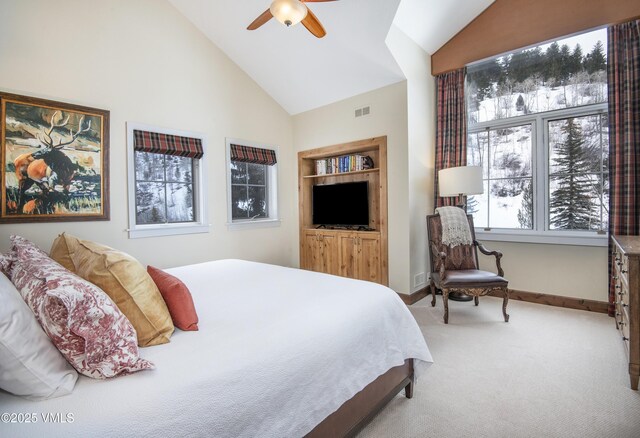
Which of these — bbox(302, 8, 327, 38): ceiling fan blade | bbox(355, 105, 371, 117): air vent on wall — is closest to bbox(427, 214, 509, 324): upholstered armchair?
bbox(355, 105, 371, 117): air vent on wall

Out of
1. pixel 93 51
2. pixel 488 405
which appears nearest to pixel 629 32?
pixel 488 405

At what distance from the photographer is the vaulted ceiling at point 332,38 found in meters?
3.28

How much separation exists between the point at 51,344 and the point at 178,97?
10.9 feet

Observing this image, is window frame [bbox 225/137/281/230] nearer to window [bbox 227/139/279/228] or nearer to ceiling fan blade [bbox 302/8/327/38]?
window [bbox 227/139/279/228]

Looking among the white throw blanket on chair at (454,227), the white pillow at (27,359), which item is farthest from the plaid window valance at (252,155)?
the white pillow at (27,359)

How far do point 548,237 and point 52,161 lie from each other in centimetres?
519

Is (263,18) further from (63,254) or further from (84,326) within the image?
(84,326)

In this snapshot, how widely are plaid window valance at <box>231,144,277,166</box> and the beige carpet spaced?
304cm

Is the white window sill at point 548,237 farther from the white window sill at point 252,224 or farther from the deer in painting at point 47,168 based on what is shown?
the deer in painting at point 47,168

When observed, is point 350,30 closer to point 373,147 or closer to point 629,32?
point 373,147

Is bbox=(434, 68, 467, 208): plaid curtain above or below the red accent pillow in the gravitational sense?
above

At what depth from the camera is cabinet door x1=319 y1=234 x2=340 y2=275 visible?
4.50 m

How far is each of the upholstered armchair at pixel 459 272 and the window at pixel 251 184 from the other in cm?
234

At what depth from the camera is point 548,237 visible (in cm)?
358
